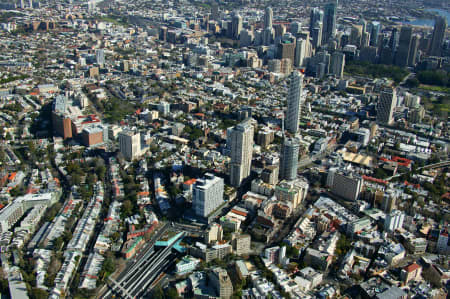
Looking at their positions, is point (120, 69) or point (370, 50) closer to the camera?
point (120, 69)

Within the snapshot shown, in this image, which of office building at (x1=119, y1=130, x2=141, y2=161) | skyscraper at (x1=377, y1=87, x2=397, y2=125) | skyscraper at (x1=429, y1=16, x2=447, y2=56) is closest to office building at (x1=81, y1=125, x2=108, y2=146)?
office building at (x1=119, y1=130, x2=141, y2=161)

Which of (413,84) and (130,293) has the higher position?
(413,84)

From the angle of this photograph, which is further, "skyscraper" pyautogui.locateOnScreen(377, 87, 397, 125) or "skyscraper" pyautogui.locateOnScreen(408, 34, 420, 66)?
"skyscraper" pyautogui.locateOnScreen(408, 34, 420, 66)

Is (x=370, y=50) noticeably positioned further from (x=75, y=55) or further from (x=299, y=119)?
(x=75, y=55)

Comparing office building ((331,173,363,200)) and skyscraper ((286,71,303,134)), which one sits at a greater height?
skyscraper ((286,71,303,134))

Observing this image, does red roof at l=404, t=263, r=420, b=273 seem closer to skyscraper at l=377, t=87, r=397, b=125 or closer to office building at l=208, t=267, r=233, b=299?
office building at l=208, t=267, r=233, b=299

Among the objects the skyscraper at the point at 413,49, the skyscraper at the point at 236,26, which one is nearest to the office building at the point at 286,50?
the skyscraper at the point at 413,49

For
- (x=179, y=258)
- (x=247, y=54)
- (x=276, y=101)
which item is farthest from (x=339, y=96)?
(x=179, y=258)

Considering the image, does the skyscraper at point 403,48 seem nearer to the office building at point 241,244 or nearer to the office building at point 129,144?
the office building at point 129,144
